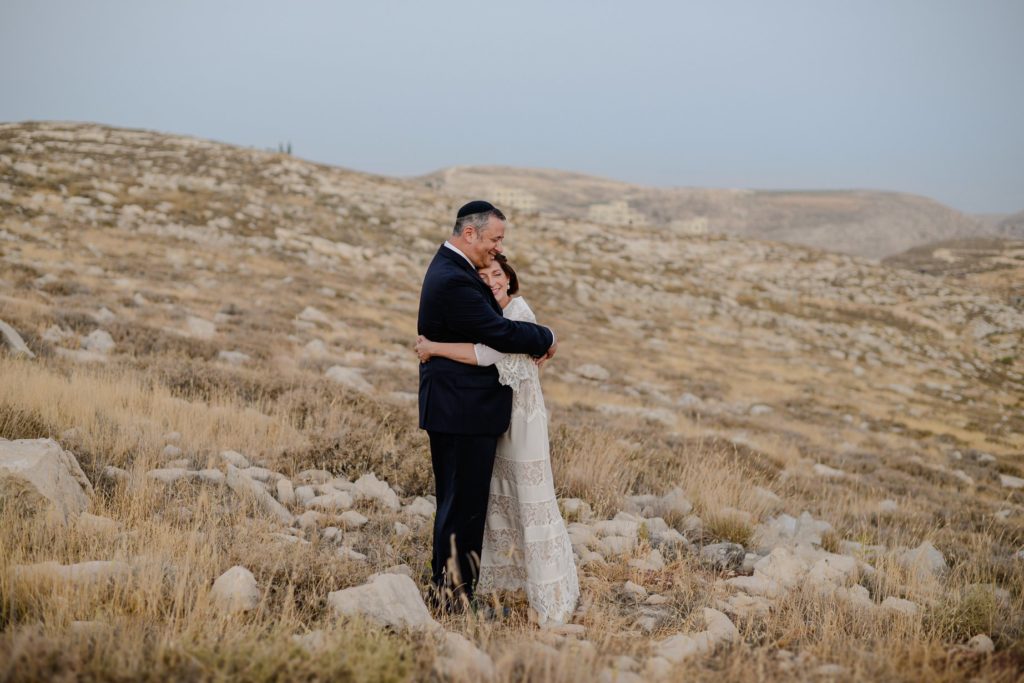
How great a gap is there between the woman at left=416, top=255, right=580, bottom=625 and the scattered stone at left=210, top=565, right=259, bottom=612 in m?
1.48

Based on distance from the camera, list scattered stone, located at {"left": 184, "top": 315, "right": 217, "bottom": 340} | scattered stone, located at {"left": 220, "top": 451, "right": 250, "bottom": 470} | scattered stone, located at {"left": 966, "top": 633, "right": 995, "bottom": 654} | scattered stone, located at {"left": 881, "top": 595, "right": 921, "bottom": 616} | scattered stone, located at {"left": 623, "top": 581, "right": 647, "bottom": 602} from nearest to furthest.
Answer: scattered stone, located at {"left": 966, "top": 633, "right": 995, "bottom": 654} → scattered stone, located at {"left": 881, "top": 595, "right": 921, "bottom": 616} → scattered stone, located at {"left": 623, "top": 581, "right": 647, "bottom": 602} → scattered stone, located at {"left": 220, "top": 451, "right": 250, "bottom": 470} → scattered stone, located at {"left": 184, "top": 315, "right": 217, "bottom": 340}

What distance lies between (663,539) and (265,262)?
19486 millimetres

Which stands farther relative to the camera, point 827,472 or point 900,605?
point 827,472

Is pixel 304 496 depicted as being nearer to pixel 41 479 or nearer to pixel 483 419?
pixel 41 479

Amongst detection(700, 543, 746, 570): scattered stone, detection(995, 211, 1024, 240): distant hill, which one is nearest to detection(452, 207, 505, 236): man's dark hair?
detection(700, 543, 746, 570): scattered stone

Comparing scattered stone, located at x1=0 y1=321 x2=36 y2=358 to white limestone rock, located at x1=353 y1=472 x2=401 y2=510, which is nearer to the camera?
white limestone rock, located at x1=353 y1=472 x2=401 y2=510

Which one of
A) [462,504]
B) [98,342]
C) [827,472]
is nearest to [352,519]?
[462,504]

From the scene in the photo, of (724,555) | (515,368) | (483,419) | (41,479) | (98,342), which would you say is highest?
(515,368)

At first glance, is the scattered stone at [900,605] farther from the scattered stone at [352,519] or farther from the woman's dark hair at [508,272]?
the scattered stone at [352,519]

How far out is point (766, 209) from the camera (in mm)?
168375

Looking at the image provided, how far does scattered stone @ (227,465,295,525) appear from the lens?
180 inches

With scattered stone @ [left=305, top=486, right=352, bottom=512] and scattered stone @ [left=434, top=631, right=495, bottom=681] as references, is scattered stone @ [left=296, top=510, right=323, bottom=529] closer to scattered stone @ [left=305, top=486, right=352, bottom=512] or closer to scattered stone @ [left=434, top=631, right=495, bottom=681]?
scattered stone @ [left=305, top=486, right=352, bottom=512]

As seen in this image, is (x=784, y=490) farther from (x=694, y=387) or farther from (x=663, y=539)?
(x=694, y=387)

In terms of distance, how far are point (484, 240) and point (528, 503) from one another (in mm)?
1631
